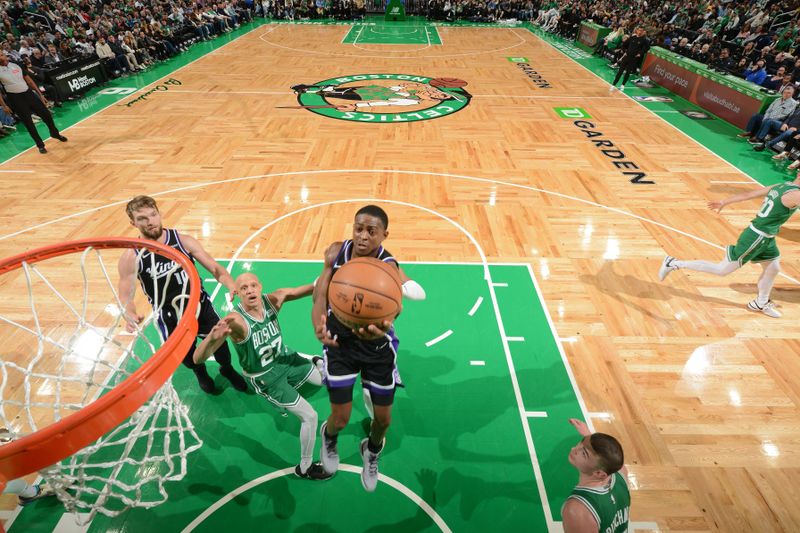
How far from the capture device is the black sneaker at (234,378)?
4.06 meters

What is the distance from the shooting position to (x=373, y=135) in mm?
9914

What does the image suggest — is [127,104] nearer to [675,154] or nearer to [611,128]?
[611,128]

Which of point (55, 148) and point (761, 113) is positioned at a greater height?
point (761, 113)

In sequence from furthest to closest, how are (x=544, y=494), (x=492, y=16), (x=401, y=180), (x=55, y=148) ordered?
(x=492, y=16)
(x=55, y=148)
(x=401, y=180)
(x=544, y=494)

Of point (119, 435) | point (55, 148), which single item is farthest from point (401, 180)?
point (55, 148)

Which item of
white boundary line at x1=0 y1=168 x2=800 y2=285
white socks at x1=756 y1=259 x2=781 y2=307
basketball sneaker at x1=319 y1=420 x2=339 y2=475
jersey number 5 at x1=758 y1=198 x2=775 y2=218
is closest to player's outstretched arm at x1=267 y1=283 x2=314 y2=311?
basketball sneaker at x1=319 y1=420 x2=339 y2=475

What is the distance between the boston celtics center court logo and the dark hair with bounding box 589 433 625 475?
9607 mm

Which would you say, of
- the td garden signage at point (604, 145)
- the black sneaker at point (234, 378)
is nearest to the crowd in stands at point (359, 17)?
the td garden signage at point (604, 145)

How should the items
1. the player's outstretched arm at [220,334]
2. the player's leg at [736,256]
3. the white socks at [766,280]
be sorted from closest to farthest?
the player's outstretched arm at [220,334] < the player's leg at [736,256] < the white socks at [766,280]

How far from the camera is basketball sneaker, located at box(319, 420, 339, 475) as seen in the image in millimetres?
3283

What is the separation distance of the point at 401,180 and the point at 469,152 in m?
2.00

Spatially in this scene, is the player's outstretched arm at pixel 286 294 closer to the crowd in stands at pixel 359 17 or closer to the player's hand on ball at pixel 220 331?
the player's hand on ball at pixel 220 331

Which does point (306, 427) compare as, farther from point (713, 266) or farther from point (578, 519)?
point (713, 266)

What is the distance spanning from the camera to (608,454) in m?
2.37
